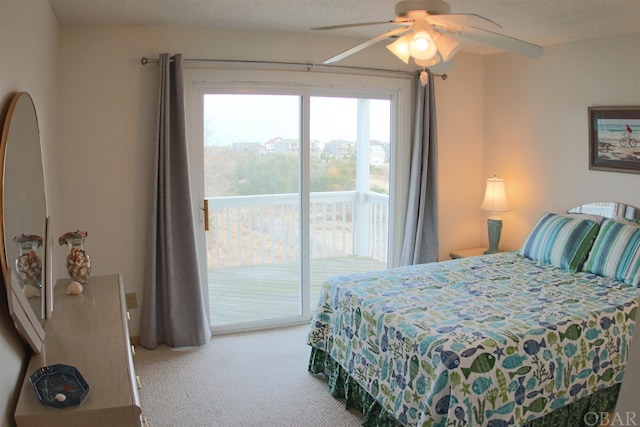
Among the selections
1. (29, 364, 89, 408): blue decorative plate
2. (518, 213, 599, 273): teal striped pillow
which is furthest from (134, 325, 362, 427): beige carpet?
(518, 213, 599, 273): teal striped pillow

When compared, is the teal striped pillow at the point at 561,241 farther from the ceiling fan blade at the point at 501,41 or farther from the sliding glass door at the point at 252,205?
the sliding glass door at the point at 252,205

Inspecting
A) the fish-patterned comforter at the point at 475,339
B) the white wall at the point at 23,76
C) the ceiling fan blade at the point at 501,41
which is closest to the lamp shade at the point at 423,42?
the ceiling fan blade at the point at 501,41

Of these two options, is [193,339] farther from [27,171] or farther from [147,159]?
[27,171]

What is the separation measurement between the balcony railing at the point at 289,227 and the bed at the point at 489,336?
45.3 inches

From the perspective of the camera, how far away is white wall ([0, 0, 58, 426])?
161cm

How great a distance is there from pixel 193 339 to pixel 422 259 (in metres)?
2.07

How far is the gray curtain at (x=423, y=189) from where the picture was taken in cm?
459

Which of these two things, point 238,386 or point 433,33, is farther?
point 238,386

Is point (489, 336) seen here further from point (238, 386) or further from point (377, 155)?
point (377, 155)

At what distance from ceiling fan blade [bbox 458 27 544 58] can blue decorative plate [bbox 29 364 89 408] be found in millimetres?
2138

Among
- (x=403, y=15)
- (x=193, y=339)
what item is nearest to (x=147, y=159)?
(x=193, y=339)

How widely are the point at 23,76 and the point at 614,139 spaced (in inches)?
146

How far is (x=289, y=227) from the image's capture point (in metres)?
4.52

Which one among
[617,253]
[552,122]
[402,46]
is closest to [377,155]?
[552,122]
